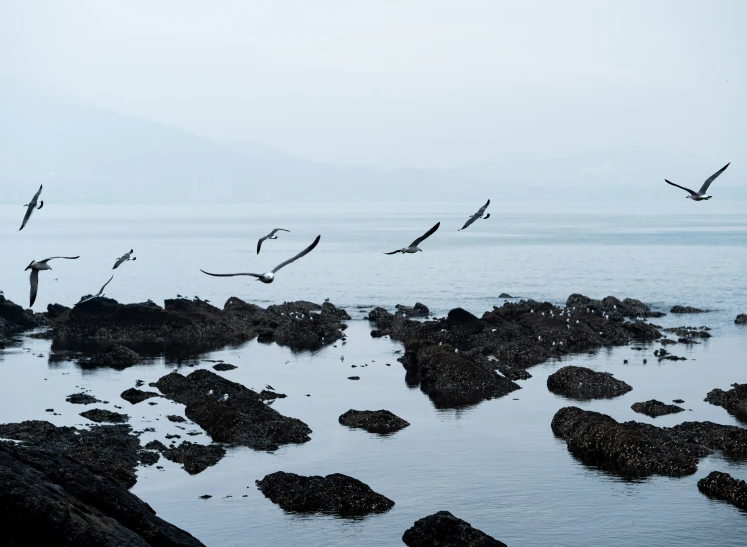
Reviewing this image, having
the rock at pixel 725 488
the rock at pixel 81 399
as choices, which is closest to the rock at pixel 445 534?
the rock at pixel 725 488

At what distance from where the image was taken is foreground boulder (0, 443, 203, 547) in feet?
60.3

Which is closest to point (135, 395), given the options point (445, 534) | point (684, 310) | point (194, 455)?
point (194, 455)

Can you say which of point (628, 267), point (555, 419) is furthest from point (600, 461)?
point (628, 267)

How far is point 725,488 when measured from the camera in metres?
31.7

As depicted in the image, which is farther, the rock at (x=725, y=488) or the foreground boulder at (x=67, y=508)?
the rock at (x=725, y=488)

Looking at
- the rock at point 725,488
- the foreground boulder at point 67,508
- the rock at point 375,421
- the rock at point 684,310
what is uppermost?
the foreground boulder at point 67,508

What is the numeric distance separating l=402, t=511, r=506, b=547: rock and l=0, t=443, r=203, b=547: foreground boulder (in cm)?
772

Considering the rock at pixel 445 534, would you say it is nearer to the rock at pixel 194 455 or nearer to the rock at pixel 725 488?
the rock at pixel 725 488

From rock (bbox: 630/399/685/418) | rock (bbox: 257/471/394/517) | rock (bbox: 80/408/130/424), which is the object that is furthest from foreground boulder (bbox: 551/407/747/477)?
rock (bbox: 80/408/130/424)

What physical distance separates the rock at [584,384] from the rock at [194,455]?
65.6ft

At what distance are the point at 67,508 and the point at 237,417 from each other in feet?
69.6

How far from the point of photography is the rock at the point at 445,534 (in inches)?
995

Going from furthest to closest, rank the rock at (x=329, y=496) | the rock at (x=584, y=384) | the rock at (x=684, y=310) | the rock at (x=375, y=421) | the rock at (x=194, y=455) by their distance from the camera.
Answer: the rock at (x=684, y=310) → the rock at (x=584, y=384) → the rock at (x=375, y=421) → the rock at (x=194, y=455) → the rock at (x=329, y=496)

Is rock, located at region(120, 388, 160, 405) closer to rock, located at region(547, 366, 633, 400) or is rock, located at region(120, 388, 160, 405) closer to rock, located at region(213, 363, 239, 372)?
rock, located at region(213, 363, 239, 372)
